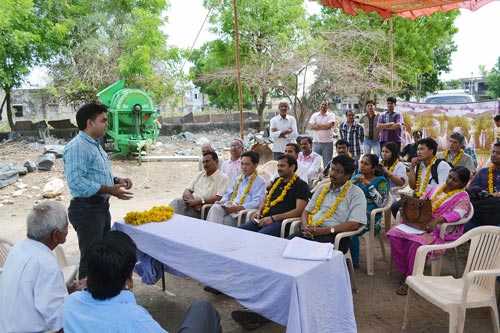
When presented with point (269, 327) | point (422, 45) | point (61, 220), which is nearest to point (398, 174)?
point (269, 327)

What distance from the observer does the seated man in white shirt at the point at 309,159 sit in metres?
6.33

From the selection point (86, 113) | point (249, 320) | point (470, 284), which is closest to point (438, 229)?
point (470, 284)

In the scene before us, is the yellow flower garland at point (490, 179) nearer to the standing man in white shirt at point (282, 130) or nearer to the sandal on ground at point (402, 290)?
the sandal on ground at point (402, 290)

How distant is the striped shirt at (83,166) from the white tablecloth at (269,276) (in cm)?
72

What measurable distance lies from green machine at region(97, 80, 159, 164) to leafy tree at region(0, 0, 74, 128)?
3.37 metres

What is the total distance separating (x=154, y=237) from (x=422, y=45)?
19.9m

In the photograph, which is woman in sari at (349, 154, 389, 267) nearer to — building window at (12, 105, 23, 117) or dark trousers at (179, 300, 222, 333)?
dark trousers at (179, 300, 222, 333)

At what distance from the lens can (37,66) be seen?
579 inches

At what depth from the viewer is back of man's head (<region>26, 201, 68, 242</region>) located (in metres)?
2.38

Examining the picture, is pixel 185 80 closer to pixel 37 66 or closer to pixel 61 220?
pixel 37 66

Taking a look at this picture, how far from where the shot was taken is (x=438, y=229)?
3938mm

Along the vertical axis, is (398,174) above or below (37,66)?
below

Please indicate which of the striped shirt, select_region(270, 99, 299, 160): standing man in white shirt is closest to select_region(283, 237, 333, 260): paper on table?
the striped shirt

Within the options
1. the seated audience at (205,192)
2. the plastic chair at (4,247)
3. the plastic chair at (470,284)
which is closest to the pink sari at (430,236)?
the plastic chair at (470,284)
